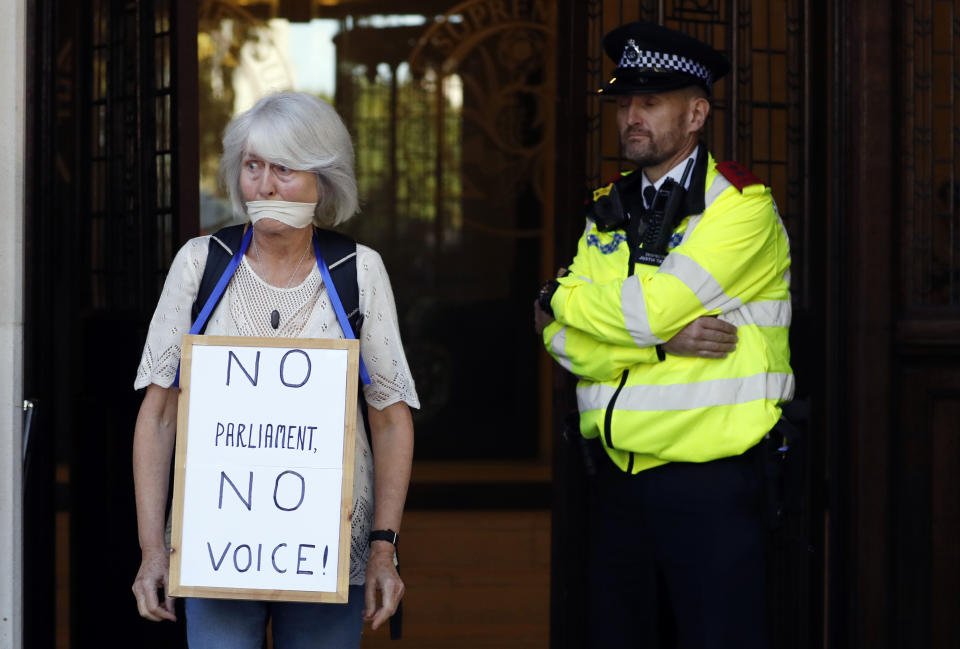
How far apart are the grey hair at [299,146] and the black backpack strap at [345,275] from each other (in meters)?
0.08

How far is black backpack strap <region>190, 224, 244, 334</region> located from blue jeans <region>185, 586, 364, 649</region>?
1.88 ft

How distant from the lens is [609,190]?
3.32 metres

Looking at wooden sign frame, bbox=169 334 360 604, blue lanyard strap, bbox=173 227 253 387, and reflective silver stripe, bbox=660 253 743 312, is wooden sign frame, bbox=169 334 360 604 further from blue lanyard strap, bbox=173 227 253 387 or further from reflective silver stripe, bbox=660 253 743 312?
reflective silver stripe, bbox=660 253 743 312

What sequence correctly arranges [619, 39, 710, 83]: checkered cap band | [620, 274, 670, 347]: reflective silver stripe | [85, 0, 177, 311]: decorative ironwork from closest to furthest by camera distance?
[620, 274, 670, 347]: reflective silver stripe
[619, 39, 710, 83]: checkered cap band
[85, 0, 177, 311]: decorative ironwork

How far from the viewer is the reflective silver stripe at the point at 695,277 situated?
9.80 feet

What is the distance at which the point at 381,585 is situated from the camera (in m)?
2.46

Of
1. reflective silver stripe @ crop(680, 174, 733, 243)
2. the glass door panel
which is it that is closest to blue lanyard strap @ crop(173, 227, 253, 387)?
reflective silver stripe @ crop(680, 174, 733, 243)

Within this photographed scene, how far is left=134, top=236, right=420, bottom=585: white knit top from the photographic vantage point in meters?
2.46

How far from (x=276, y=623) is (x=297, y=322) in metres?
0.63

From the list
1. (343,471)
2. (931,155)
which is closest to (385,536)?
(343,471)

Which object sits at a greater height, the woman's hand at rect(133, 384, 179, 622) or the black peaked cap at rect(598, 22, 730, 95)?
the black peaked cap at rect(598, 22, 730, 95)

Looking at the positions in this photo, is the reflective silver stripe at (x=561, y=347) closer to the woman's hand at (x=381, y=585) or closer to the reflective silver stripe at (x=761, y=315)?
the reflective silver stripe at (x=761, y=315)

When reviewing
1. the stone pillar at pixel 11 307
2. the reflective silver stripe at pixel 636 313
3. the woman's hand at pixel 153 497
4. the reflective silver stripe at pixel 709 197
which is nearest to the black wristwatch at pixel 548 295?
the reflective silver stripe at pixel 636 313

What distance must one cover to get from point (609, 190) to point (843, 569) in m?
1.45
